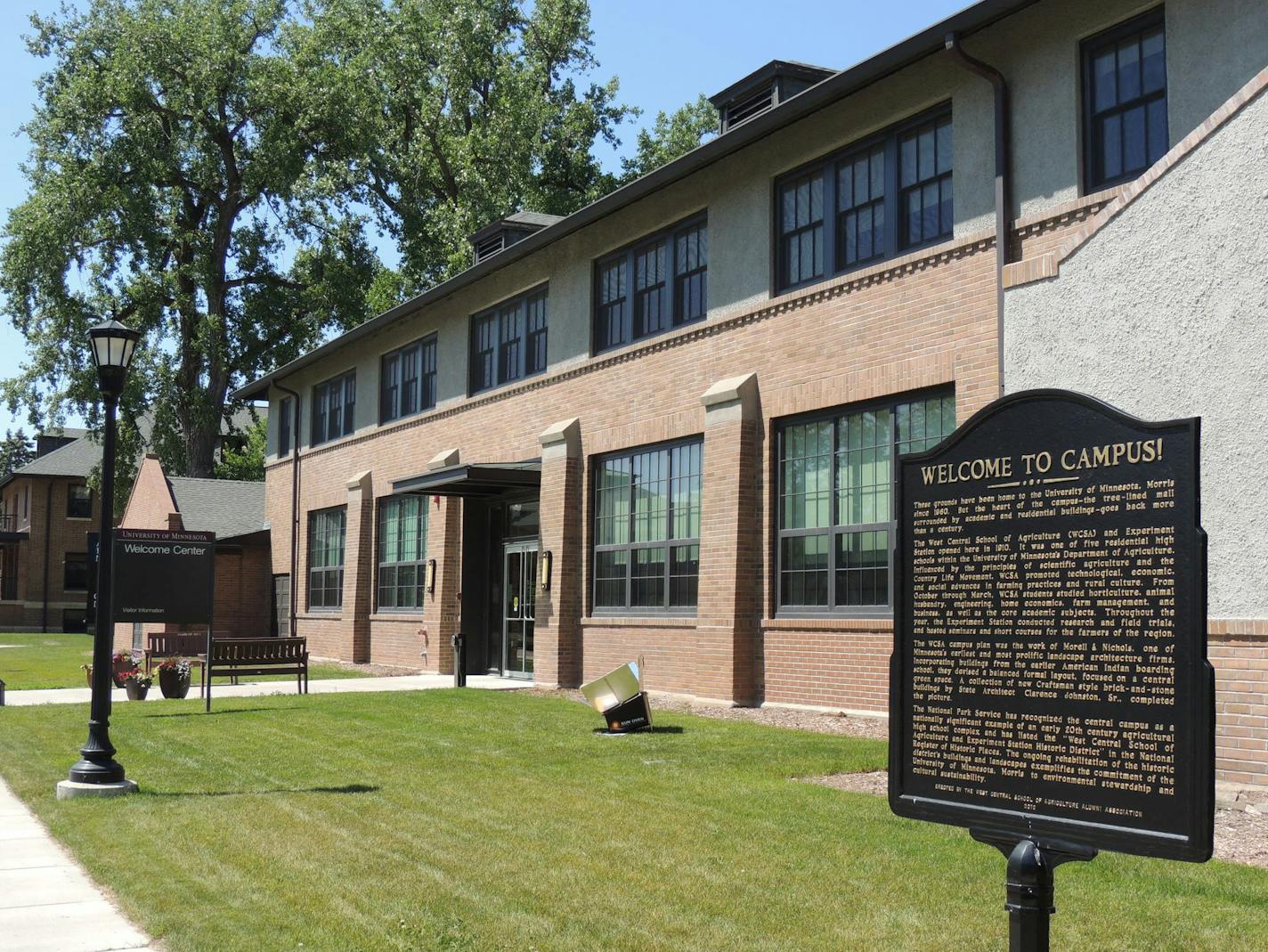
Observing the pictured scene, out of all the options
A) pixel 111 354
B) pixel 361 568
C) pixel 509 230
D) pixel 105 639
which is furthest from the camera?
pixel 361 568

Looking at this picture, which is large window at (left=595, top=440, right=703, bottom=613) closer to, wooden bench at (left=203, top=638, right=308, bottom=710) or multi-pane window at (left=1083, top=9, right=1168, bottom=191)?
wooden bench at (left=203, top=638, right=308, bottom=710)

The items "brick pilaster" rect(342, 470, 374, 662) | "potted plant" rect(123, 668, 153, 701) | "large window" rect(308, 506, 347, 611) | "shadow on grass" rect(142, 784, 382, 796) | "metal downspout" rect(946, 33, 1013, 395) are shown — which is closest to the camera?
"shadow on grass" rect(142, 784, 382, 796)

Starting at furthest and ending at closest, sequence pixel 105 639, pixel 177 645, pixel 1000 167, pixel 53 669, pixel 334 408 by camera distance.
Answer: pixel 334 408
pixel 53 669
pixel 177 645
pixel 1000 167
pixel 105 639

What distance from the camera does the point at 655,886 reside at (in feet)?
22.6

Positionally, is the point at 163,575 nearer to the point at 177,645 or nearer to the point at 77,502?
the point at 177,645

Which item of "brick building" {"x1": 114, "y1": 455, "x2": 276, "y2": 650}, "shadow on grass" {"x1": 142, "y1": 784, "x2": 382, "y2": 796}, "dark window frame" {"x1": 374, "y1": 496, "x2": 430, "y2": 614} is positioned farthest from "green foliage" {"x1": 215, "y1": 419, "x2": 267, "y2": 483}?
"shadow on grass" {"x1": 142, "y1": 784, "x2": 382, "y2": 796}

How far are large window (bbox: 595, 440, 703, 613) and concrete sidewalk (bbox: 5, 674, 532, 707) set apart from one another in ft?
8.85

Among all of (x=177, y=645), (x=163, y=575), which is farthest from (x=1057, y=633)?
(x=177, y=645)

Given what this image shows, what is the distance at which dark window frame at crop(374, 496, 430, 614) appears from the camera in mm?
27438

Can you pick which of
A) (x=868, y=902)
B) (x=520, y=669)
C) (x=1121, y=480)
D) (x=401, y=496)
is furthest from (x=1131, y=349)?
(x=401, y=496)

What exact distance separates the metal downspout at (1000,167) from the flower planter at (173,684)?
522 inches

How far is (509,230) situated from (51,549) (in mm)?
47437

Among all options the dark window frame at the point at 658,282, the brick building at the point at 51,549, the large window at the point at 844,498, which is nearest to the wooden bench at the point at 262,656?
the dark window frame at the point at 658,282

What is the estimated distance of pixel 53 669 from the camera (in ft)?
95.6
